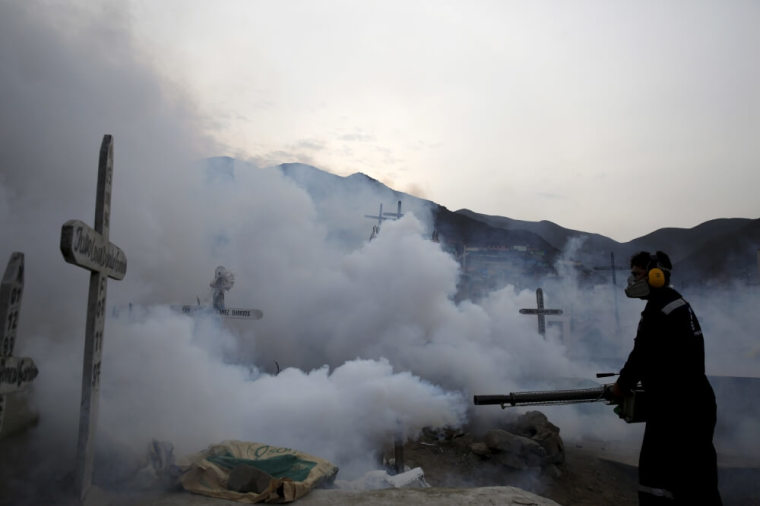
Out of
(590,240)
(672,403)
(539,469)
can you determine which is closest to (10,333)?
(672,403)

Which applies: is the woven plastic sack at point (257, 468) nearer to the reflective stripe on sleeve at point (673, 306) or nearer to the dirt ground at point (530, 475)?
the reflective stripe on sleeve at point (673, 306)

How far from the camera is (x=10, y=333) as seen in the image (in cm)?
280

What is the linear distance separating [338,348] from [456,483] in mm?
6557

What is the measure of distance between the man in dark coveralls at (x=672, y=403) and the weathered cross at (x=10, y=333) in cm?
375

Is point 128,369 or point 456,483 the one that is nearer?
point 128,369

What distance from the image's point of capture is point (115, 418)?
498cm

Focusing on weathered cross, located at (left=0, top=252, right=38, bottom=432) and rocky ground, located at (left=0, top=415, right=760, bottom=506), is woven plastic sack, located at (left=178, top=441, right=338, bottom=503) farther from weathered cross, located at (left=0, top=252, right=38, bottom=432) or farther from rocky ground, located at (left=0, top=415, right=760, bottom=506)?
rocky ground, located at (left=0, top=415, right=760, bottom=506)

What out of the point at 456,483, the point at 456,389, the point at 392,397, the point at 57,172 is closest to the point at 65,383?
the point at 57,172

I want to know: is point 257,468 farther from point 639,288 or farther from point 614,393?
point 639,288

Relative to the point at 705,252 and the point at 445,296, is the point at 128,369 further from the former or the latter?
the point at 705,252

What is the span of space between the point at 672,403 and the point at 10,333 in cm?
398

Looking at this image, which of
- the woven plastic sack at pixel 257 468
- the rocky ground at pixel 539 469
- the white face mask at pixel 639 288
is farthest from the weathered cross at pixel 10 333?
the rocky ground at pixel 539 469

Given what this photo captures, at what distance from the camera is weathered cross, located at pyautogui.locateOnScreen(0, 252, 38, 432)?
268 centimetres

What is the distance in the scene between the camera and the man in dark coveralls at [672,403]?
3.23 meters
